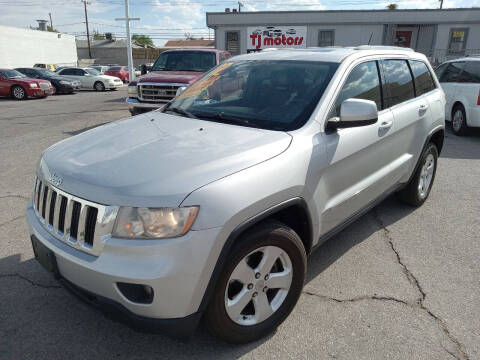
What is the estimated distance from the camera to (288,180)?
237cm

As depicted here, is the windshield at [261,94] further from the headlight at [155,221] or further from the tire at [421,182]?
the tire at [421,182]

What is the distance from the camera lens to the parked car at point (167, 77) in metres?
8.59

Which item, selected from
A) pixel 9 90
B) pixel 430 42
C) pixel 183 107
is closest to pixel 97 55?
pixel 9 90

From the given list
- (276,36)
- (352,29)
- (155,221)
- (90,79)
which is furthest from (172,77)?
(352,29)

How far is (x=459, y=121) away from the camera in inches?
344

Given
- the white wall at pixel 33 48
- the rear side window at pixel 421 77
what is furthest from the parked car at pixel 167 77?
the white wall at pixel 33 48

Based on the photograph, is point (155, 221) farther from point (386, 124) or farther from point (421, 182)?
point (421, 182)

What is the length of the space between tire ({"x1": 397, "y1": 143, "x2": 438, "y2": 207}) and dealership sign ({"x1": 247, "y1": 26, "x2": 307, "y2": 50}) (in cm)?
2270

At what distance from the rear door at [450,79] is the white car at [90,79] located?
20936 millimetres

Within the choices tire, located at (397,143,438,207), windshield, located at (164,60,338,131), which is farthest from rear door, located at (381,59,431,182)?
windshield, located at (164,60,338,131)

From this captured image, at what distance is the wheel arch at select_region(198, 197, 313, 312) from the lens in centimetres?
204

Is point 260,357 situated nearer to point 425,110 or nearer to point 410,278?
point 410,278

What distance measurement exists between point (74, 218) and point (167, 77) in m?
7.14

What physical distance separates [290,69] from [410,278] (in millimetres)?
2025
